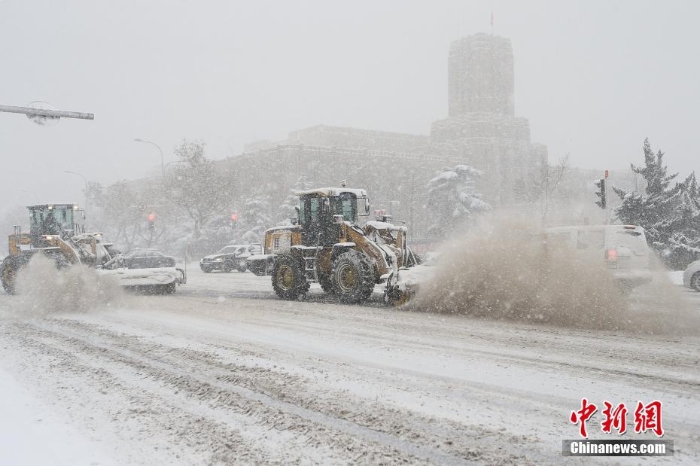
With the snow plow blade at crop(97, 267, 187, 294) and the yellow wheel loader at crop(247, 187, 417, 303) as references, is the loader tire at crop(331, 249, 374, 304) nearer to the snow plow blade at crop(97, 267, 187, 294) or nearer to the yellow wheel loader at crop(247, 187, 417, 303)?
the yellow wheel loader at crop(247, 187, 417, 303)

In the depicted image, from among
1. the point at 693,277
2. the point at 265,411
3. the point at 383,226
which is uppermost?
the point at 383,226

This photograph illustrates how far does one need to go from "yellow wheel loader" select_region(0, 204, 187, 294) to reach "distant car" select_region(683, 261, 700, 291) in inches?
589

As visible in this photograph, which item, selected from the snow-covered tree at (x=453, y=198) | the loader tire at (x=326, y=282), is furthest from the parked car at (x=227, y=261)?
the snow-covered tree at (x=453, y=198)

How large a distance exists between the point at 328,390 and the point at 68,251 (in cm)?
1350

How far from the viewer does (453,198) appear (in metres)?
50.6

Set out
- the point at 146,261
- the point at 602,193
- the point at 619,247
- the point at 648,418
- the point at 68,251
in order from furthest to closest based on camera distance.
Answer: the point at 602,193 → the point at 146,261 → the point at 68,251 → the point at 619,247 → the point at 648,418

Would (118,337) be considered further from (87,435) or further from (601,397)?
(601,397)

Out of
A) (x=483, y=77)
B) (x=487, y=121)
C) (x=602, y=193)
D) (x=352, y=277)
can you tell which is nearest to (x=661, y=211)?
(x=602, y=193)

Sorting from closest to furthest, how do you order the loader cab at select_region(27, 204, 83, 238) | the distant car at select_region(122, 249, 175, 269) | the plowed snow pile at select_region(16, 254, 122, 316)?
1. the plowed snow pile at select_region(16, 254, 122, 316)
2. the distant car at select_region(122, 249, 175, 269)
3. the loader cab at select_region(27, 204, 83, 238)

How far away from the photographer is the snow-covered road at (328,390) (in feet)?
14.4

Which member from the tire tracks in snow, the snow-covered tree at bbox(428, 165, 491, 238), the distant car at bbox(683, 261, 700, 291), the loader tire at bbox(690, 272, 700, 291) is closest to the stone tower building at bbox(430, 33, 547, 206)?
the snow-covered tree at bbox(428, 165, 491, 238)

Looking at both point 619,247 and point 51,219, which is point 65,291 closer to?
point 51,219

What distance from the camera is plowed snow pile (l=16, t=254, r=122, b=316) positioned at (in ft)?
42.9

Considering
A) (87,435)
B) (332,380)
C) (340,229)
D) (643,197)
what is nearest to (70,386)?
(87,435)
